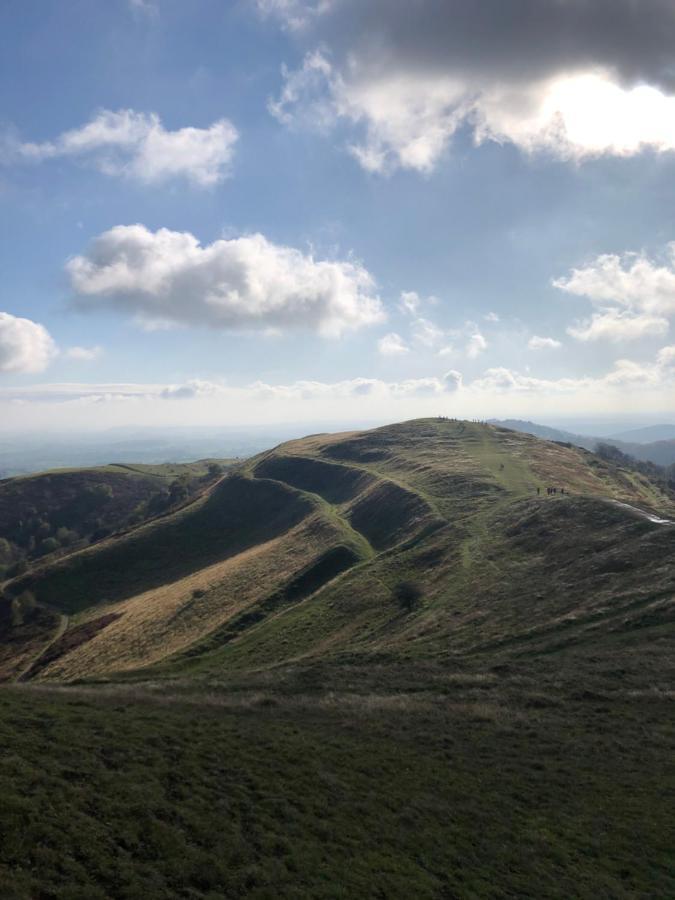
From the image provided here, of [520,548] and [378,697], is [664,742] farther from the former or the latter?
[520,548]

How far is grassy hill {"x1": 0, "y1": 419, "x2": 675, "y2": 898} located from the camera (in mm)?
17594

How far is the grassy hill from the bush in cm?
64

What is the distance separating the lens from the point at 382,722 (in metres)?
30.0

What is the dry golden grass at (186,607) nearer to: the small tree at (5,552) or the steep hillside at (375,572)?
the steep hillside at (375,572)

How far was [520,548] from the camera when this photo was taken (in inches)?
2493

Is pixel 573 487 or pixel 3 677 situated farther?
pixel 573 487

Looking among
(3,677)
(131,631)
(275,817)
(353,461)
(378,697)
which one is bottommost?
(3,677)

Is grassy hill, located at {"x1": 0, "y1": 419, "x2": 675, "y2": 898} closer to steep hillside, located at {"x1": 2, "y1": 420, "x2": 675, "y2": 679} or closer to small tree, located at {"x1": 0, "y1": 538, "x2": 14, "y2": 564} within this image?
steep hillside, located at {"x1": 2, "y1": 420, "x2": 675, "y2": 679}

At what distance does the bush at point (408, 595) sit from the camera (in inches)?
2201

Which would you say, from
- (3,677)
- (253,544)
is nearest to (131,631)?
(3,677)

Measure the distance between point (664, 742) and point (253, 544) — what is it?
287ft

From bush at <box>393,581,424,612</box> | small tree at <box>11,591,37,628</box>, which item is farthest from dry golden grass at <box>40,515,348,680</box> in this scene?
bush at <box>393,581,424,612</box>

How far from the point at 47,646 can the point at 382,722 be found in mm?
70505

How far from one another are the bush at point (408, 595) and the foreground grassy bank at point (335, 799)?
77.3 ft
